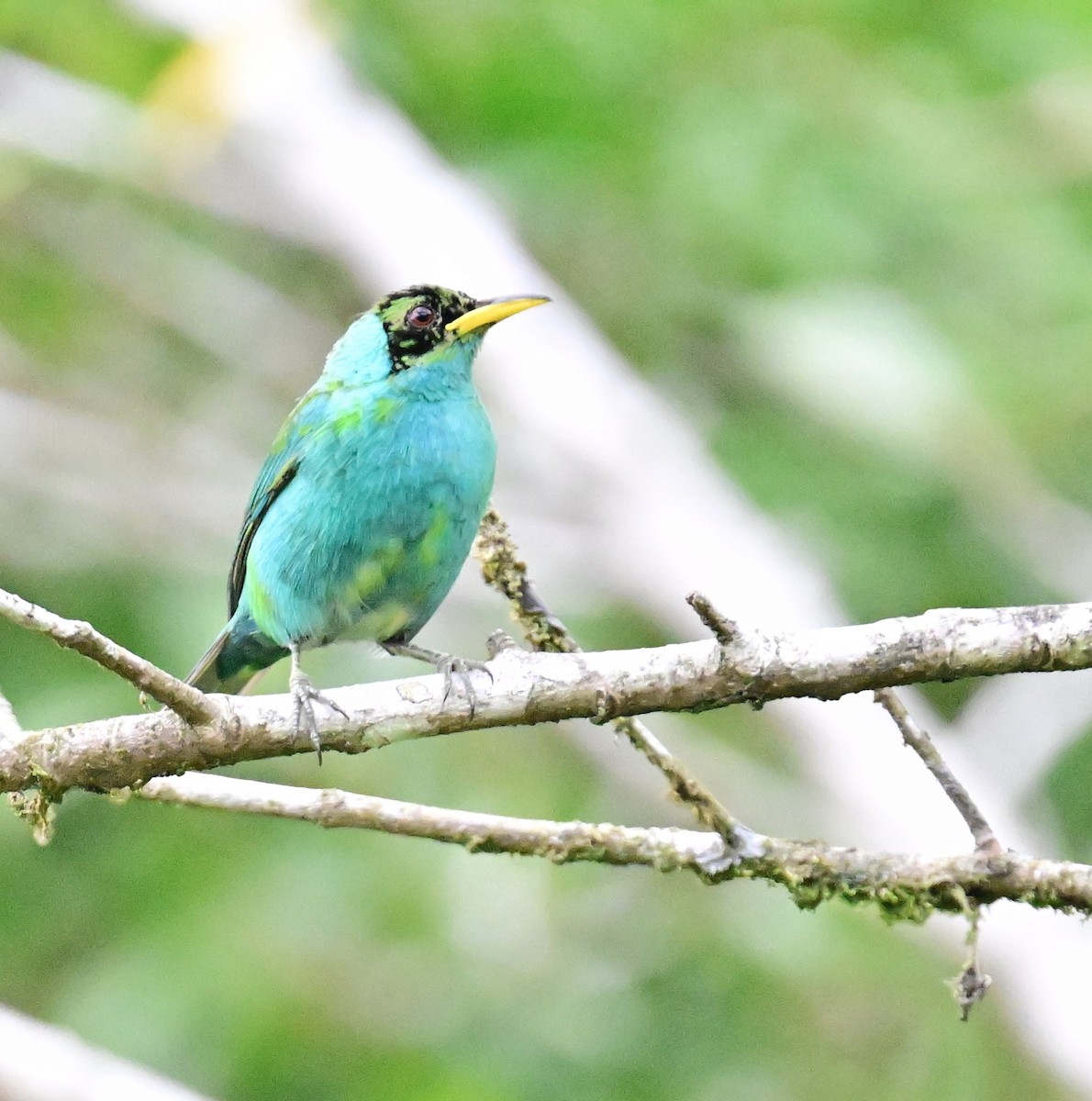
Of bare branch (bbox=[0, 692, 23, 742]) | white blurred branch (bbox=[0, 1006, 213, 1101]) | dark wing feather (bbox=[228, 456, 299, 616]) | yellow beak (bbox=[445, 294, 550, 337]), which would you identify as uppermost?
yellow beak (bbox=[445, 294, 550, 337])

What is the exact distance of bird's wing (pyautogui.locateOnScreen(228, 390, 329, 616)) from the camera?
496 cm

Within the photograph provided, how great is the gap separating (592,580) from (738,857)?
4741mm

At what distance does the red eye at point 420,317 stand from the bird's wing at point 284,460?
0.33 m

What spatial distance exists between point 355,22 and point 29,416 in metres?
2.75

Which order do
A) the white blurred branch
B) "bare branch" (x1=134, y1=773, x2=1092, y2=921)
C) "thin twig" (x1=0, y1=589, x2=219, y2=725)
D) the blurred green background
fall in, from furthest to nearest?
the blurred green background, the white blurred branch, "bare branch" (x1=134, y1=773, x2=1092, y2=921), "thin twig" (x1=0, y1=589, x2=219, y2=725)

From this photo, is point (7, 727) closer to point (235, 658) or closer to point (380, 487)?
point (380, 487)

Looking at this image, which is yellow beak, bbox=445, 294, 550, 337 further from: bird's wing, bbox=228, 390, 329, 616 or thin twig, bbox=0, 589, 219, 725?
thin twig, bbox=0, 589, 219, 725

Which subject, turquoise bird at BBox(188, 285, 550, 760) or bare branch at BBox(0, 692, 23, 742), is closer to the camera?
bare branch at BBox(0, 692, 23, 742)

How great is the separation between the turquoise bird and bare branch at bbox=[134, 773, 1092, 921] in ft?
2.69

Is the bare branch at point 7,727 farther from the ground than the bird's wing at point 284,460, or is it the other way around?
the bird's wing at point 284,460

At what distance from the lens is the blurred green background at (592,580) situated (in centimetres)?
547

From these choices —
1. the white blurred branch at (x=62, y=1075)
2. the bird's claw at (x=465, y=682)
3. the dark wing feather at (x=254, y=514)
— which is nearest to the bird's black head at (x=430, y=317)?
the dark wing feather at (x=254, y=514)

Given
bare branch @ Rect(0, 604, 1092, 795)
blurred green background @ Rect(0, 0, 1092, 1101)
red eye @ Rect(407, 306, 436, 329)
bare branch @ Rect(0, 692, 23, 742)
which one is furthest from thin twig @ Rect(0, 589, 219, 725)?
red eye @ Rect(407, 306, 436, 329)

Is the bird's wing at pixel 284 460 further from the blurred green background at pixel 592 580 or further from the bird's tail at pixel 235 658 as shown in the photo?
the blurred green background at pixel 592 580
